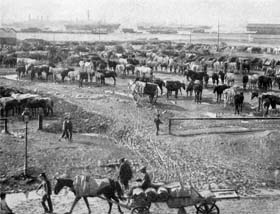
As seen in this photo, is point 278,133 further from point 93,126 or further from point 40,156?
point 40,156

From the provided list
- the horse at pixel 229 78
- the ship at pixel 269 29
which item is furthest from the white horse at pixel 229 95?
the ship at pixel 269 29

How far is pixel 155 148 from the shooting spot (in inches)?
598

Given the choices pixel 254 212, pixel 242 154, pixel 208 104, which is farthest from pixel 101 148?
pixel 208 104

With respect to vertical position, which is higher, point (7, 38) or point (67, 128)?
point (7, 38)

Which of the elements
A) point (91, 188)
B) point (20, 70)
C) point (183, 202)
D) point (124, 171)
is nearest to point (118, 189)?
point (91, 188)

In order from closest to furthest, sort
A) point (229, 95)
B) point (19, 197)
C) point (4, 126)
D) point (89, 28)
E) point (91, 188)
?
point (91, 188), point (19, 197), point (4, 126), point (229, 95), point (89, 28)

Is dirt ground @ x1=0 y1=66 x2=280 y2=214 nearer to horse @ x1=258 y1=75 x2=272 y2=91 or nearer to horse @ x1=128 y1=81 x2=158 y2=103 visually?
horse @ x1=128 y1=81 x2=158 y2=103

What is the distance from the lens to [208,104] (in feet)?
76.0

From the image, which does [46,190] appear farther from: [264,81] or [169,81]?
[264,81]

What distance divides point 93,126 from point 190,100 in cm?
766

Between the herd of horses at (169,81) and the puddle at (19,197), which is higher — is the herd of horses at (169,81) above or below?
above

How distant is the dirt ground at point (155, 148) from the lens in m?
12.4

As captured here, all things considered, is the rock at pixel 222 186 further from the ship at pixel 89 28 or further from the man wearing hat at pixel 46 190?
the ship at pixel 89 28

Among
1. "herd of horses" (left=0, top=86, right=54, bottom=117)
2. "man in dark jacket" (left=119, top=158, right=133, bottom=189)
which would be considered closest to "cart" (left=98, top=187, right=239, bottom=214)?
"man in dark jacket" (left=119, top=158, right=133, bottom=189)
